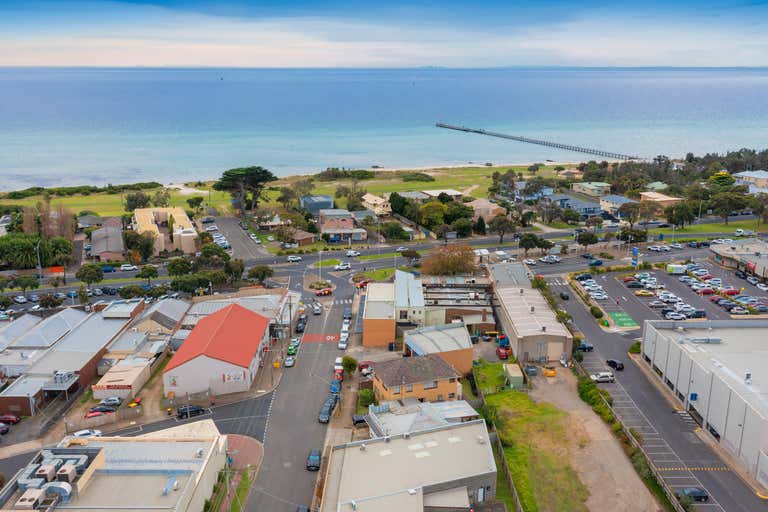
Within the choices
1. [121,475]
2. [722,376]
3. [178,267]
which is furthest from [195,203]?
[722,376]

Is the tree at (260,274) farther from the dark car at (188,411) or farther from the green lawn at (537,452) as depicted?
the green lawn at (537,452)

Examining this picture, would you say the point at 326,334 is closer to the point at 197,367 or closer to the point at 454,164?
the point at 197,367

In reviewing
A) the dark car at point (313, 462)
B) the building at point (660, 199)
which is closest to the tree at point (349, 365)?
the dark car at point (313, 462)

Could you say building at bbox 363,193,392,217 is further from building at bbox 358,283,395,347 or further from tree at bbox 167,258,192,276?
building at bbox 358,283,395,347

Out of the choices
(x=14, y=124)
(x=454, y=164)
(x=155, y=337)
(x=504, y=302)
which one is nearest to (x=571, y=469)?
(x=504, y=302)

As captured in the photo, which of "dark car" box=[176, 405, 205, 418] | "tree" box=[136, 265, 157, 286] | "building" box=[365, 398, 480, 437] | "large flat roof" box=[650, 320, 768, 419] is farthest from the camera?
"tree" box=[136, 265, 157, 286]

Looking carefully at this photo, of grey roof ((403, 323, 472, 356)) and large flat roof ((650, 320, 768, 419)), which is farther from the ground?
large flat roof ((650, 320, 768, 419))

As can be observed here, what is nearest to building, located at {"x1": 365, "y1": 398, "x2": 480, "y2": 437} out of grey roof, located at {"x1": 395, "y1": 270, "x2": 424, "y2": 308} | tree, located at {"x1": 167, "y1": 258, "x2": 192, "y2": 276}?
grey roof, located at {"x1": 395, "y1": 270, "x2": 424, "y2": 308}
